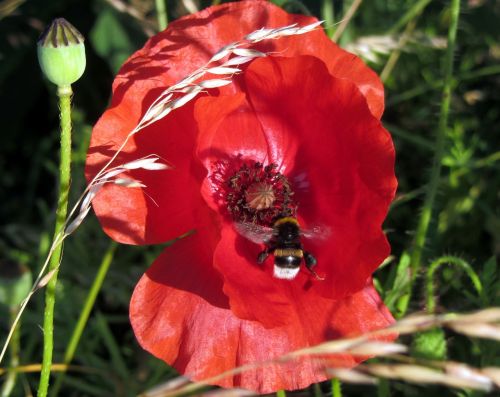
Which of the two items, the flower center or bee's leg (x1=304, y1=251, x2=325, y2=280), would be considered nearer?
bee's leg (x1=304, y1=251, x2=325, y2=280)

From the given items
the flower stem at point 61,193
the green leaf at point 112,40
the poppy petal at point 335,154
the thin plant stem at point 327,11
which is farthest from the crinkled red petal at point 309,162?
the green leaf at point 112,40

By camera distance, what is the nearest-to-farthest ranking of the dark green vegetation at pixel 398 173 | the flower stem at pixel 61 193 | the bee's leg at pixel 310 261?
the flower stem at pixel 61 193
the bee's leg at pixel 310 261
the dark green vegetation at pixel 398 173

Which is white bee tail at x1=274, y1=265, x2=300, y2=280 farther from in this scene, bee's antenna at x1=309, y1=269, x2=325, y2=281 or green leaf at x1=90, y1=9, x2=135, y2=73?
green leaf at x1=90, y1=9, x2=135, y2=73

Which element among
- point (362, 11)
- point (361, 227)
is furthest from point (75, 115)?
point (361, 227)

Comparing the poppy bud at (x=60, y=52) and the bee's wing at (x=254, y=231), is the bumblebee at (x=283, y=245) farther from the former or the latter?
the poppy bud at (x=60, y=52)

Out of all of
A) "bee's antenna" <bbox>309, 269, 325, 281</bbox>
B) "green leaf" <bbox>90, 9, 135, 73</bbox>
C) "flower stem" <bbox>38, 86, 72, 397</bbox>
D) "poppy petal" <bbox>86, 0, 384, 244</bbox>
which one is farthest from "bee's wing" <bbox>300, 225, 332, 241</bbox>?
"green leaf" <bbox>90, 9, 135, 73</bbox>

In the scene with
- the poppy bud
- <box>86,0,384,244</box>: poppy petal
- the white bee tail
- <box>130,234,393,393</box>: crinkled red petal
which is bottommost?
<box>130,234,393,393</box>: crinkled red petal

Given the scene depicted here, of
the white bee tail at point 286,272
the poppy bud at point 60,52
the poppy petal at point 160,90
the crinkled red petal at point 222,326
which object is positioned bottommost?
the crinkled red petal at point 222,326
